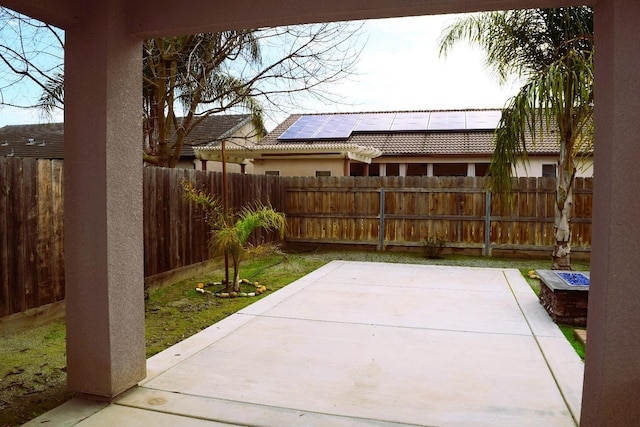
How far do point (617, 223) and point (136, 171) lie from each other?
3.02 metres

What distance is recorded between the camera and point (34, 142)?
21719mm

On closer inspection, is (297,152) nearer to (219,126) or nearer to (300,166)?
(300,166)

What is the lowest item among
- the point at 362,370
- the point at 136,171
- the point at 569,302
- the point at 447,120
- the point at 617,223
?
the point at 362,370

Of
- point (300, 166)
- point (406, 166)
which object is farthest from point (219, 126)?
point (406, 166)

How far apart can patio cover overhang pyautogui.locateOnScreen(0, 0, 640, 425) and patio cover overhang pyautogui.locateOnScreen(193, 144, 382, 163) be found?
9.77 meters

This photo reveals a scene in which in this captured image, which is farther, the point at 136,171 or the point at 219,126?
the point at 219,126

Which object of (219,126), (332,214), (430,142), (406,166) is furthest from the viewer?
(219,126)

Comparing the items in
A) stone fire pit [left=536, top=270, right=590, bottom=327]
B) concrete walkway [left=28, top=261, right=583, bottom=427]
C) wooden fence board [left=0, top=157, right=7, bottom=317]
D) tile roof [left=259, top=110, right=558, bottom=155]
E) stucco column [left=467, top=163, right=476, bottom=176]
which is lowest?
concrete walkway [left=28, top=261, right=583, bottom=427]

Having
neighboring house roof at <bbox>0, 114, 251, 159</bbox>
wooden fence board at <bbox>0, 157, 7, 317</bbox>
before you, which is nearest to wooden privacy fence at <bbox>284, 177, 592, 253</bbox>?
wooden fence board at <bbox>0, 157, 7, 317</bbox>

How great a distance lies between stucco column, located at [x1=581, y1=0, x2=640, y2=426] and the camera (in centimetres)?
240

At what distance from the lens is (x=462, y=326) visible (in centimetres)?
521

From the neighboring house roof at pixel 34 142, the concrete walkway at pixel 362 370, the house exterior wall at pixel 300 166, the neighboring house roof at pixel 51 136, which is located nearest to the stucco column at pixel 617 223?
the concrete walkway at pixel 362 370

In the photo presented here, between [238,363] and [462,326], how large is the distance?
2.53 metres

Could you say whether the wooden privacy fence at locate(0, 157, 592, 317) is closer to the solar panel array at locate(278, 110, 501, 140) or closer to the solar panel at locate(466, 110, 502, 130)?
the solar panel array at locate(278, 110, 501, 140)
